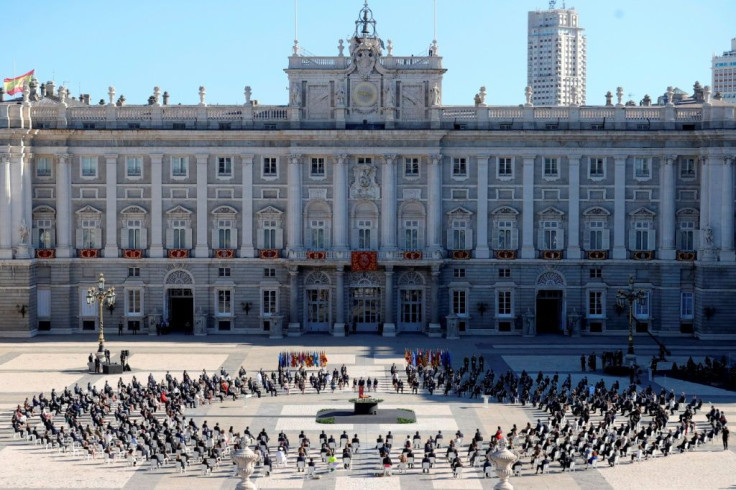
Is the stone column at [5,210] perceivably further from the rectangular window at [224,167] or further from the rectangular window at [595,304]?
the rectangular window at [595,304]

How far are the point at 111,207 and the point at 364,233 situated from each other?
20.6 metres

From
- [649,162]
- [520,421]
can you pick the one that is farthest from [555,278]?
[520,421]

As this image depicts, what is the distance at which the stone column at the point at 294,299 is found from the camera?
9106 centimetres

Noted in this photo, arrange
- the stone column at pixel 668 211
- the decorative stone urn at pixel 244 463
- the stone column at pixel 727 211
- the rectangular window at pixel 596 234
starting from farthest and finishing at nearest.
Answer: the rectangular window at pixel 596 234
the stone column at pixel 668 211
the stone column at pixel 727 211
the decorative stone urn at pixel 244 463

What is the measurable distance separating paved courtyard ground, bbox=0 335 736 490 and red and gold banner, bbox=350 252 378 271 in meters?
5.98

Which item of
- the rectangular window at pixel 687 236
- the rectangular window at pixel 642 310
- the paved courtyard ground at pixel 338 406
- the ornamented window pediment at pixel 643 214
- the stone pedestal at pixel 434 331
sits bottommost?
the paved courtyard ground at pixel 338 406

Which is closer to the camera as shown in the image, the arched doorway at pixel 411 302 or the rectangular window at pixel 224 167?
the rectangular window at pixel 224 167

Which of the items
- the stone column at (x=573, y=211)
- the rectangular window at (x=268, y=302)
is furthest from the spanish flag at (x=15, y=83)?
the stone column at (x=573, y=211)

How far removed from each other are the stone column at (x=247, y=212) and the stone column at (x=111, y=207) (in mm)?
10240

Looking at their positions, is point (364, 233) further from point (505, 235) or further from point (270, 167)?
point (505, 235)

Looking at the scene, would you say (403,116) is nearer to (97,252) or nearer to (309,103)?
(309,103)

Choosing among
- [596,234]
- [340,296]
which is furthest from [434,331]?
[596,234]

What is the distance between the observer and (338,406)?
64.2 meters

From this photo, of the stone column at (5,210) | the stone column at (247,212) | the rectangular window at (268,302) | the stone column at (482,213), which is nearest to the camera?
the stone column at (5,210)
